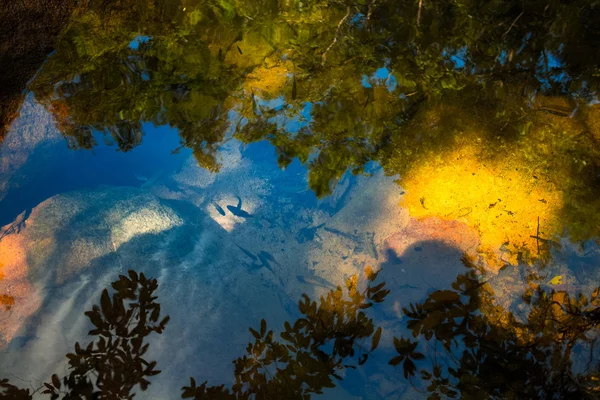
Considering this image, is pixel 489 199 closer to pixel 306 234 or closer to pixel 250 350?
pixel 306 234

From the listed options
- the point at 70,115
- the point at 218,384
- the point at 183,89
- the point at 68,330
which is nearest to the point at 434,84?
the point at 183,89

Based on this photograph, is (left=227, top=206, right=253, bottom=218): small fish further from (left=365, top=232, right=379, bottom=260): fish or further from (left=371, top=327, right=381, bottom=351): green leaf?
(left=371, top=327, right=381, bottom=351): green leaf

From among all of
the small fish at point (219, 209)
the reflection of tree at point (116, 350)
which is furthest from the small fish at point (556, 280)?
the reflection of tree at point (116, 350)

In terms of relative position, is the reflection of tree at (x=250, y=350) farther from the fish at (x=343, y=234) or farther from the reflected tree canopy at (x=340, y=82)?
the reflected tree canopy at (x=340, y=82)

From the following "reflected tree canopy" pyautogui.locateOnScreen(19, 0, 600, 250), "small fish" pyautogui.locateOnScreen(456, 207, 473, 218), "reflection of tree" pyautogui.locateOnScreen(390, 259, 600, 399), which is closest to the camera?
"reflection of tree" pyautogui.locateOnScreen(390, 259, 600, 399)

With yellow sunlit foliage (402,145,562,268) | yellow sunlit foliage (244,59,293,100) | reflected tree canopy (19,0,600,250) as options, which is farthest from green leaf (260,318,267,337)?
yellow sunlit foliage (244,59,293,100)

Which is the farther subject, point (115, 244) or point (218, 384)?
point (115, 244)

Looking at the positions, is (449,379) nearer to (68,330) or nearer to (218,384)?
(218,384)

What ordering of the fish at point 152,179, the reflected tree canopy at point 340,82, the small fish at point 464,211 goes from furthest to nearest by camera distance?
the fish at point 152,179 < the reflected tree canopy at point 340,82 < the small fish at point 464,211
